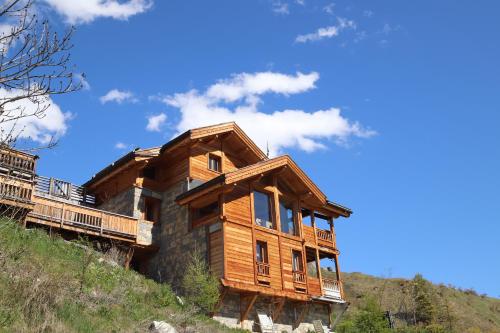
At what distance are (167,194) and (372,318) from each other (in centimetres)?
1186

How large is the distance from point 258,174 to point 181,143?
4179mm

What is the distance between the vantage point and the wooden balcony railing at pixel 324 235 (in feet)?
97.7

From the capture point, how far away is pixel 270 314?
24.6 m

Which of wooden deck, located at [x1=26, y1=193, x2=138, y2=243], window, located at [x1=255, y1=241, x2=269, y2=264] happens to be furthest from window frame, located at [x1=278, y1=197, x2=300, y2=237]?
wooden deck, located at [x1=26, y1=193, x2=138, y2=243]

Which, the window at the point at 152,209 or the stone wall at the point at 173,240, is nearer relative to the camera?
the stone wall at the point at 173,240

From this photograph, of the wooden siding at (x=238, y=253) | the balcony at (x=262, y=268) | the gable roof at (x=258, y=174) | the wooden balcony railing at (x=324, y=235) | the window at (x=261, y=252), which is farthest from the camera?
the wooden balcony railing at (x=324, y=235)

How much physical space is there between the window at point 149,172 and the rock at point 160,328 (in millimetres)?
12219

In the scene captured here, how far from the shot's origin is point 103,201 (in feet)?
94.7

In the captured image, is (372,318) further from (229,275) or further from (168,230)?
(168,230)

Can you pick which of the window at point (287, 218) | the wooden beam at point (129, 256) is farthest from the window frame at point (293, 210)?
the wooden beam at point (129, 256)

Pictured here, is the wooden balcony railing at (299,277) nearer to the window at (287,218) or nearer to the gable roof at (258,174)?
the window at (287,218)

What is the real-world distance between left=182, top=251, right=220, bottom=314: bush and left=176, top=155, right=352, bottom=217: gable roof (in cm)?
319

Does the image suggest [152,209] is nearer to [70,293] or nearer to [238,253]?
[238,253]

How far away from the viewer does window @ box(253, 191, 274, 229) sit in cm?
2580
